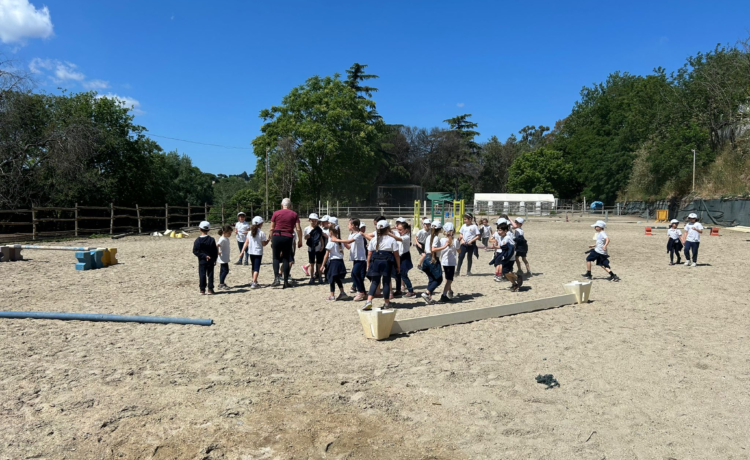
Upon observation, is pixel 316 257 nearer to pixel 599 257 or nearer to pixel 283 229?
pixel 283 229

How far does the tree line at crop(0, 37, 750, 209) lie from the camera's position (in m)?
28.6

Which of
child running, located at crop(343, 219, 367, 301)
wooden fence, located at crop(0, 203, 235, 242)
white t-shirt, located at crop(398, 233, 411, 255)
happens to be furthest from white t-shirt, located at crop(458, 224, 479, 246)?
wooden fence, located at crop(0, 203, 235, 242)

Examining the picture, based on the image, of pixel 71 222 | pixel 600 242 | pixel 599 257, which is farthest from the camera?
pixel 71 222

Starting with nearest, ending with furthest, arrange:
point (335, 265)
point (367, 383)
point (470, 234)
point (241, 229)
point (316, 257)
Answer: point (367, 383) → point (335, 265) → point (316, 257) → point (470, 234) → point (241, 229)

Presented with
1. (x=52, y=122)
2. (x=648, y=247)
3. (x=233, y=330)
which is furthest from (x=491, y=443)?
(x=52, y=122)

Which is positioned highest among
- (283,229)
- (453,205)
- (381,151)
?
(381,151)

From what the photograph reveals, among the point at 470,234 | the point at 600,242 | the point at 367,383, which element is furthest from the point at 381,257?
the point at 600,242

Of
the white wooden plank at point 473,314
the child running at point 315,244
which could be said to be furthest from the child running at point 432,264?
the child running at point 315,244

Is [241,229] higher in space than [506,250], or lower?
higher

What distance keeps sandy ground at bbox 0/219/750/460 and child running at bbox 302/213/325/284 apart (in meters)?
1.74

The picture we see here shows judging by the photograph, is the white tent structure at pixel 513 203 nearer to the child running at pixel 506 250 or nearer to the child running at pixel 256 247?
the child running at pixel 506 250

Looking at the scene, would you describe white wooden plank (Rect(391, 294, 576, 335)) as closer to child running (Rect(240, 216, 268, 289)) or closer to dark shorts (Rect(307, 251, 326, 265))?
dark shorts (Rect(307, 251, 326, 265))

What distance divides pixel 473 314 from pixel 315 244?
172 inches

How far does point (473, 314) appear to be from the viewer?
7.86m
